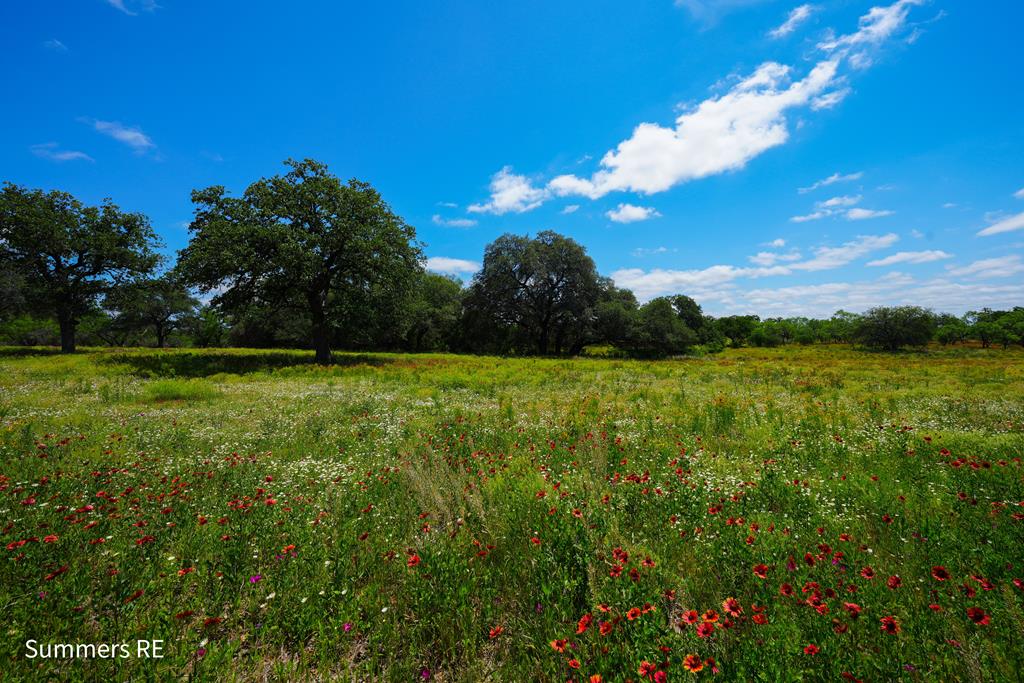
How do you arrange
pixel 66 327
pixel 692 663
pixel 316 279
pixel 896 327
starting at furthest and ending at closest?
pixel 896 327 < pixel 66 327 < pixel 316 279 < pixel 692 663

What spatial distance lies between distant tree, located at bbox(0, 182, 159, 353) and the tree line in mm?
97

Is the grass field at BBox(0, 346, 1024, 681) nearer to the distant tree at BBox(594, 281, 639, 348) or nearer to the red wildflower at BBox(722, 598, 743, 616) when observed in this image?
the red wildflower at BBox(722, 598, 743, 616)

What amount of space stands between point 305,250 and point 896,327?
3668 inches

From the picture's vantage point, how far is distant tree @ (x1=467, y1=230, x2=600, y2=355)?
4897 cm

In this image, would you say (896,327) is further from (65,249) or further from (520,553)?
(65,249)

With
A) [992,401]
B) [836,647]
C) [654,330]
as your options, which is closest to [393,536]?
[836,647]

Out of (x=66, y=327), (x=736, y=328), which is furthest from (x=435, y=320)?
(x=736, y=328)

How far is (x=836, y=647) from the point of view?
2.73 metres

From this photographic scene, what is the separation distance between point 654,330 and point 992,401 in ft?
117

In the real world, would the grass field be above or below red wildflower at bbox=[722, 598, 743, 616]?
below

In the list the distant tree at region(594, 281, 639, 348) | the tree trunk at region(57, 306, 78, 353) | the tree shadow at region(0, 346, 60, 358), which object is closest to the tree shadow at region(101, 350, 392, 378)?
the tree shadow at region(0, 346, 60, 358)

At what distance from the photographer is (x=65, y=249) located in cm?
3231

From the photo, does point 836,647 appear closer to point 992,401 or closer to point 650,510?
point 650,510

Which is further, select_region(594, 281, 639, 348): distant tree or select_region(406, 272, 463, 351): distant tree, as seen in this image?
select_region(406, 272, 463, 351): distant tree
